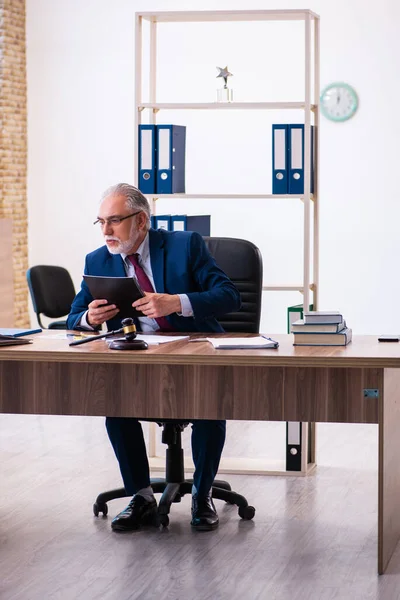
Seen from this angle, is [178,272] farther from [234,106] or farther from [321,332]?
[234,106]

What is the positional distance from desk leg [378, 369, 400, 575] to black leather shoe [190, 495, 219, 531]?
27.0 inches

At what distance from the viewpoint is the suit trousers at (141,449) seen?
3.70 m

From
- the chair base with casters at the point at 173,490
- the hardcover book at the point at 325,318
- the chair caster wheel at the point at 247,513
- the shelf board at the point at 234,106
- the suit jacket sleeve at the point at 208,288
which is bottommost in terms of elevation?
the chair caster wheel at the point at 247,513

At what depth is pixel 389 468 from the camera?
10.8 ft

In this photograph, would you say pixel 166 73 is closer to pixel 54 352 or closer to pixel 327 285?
pixel 327 285

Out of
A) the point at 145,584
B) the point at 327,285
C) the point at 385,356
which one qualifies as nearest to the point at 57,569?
the point at 145,584

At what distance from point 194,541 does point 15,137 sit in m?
5.51

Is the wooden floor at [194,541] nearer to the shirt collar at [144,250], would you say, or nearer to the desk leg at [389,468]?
the desk leg at [389,468]

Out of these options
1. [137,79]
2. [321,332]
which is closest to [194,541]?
[321,332]

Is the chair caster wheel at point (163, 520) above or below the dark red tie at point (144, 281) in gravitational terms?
below

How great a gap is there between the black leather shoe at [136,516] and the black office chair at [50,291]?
9.52 feet

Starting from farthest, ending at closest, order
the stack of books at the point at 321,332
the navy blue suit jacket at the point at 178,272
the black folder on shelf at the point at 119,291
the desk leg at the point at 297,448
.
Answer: the desk leg at the point at 297,448 → the navy blue suit jacket at the point at 178,272 → the black folder on shelf at the point at 119,291 → the stack of books at the point at 321,332

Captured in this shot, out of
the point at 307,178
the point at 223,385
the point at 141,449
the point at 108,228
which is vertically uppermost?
the point at 307,178

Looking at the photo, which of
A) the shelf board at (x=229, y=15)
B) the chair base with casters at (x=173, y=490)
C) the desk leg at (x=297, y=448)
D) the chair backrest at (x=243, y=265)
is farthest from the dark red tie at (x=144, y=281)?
the shelf board at (x=229, y=15)
